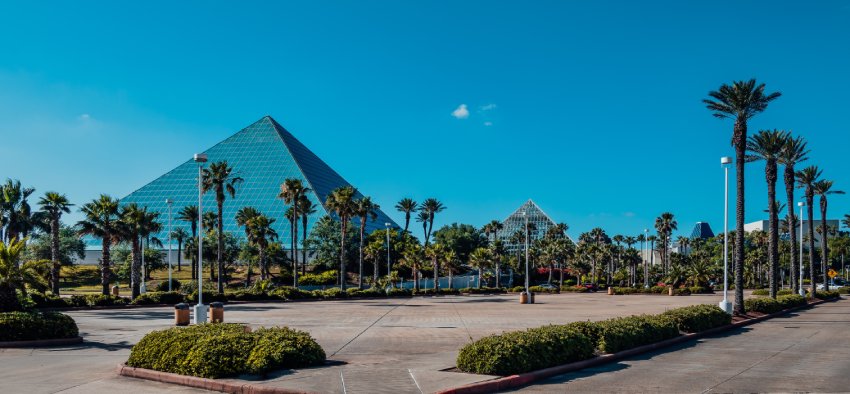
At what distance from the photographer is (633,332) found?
50.7 feet

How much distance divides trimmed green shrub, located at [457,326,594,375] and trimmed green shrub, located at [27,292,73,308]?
2594 centimetres

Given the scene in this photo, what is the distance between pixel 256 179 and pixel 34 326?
8364 cm

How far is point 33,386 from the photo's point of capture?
1109 cm

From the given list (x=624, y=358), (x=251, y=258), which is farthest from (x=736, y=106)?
(x=251, y=258)

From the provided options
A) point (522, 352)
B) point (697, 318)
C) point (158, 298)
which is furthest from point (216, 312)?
point (158, 298)

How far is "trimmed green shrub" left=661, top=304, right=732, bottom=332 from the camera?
19297 mm

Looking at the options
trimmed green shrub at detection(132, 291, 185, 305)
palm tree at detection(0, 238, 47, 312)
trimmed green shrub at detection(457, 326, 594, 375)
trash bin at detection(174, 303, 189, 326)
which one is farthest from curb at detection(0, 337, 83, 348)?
trimmed green shrub at detection(132, 291, 185, 305)

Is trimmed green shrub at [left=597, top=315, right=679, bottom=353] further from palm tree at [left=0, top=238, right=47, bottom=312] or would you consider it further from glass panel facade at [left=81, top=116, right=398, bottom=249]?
glass panel facade at [left=81, top=116, right=398, bottom=249]

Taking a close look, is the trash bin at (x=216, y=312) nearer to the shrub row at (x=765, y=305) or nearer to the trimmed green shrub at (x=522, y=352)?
the trimmed green shrub at (x=522, y=352)

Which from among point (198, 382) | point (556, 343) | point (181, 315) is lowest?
point (181, 315)

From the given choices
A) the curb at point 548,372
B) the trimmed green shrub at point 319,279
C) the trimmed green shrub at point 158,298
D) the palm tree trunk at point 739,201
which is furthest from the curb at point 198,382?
the trimmed green shrub at point 319,279

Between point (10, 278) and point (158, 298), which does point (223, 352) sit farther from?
point (158, 298)

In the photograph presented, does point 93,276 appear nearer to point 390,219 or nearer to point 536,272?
point 390,219

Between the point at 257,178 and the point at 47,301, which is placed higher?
the point at 257,178
